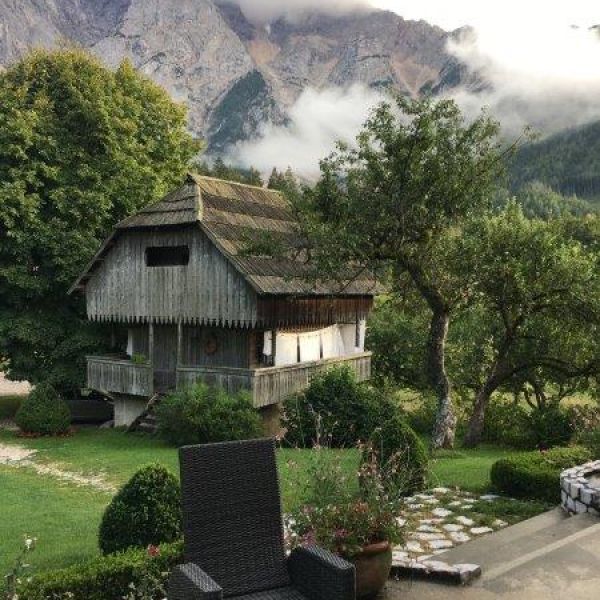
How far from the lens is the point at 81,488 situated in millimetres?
→ 15297

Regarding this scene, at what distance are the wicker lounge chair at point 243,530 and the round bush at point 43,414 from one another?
18.5 metres

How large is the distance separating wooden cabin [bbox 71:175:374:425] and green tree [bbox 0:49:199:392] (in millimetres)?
1474

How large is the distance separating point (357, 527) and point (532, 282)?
1195 centimetres

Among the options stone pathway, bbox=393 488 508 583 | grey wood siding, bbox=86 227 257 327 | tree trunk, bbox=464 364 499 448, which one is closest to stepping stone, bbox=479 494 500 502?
stone pathway, bbox=393 488 508 583

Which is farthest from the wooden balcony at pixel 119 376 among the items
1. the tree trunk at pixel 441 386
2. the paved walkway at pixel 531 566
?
the paved walkway at pixel 531 566

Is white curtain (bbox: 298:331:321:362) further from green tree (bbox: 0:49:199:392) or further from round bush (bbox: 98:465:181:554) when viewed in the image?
round bush (bbox: 98:465:181:554)

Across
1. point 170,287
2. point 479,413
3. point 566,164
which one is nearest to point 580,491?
point 479,413

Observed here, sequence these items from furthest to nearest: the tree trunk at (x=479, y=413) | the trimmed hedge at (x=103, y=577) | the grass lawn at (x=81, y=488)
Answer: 1. the tree trunk at (x=479, y=413)
2. the grass lawn at (x=81, y=488)
3. the trimmed hedge at (x=103, y=577)

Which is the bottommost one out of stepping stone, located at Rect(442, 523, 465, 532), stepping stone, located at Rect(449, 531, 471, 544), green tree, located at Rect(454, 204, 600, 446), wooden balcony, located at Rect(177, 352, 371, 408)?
stepping stone, located at Rect(449, 531, 471, 544)

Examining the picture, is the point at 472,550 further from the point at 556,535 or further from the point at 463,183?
the point at 463,183

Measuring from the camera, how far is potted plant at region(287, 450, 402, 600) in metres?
6.97

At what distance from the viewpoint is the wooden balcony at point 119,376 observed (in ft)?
78.0

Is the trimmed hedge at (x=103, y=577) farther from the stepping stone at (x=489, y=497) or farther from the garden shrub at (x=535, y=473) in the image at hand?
the garden shrub at (x=535, y=473)

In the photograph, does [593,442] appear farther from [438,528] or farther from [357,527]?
[357,527]
